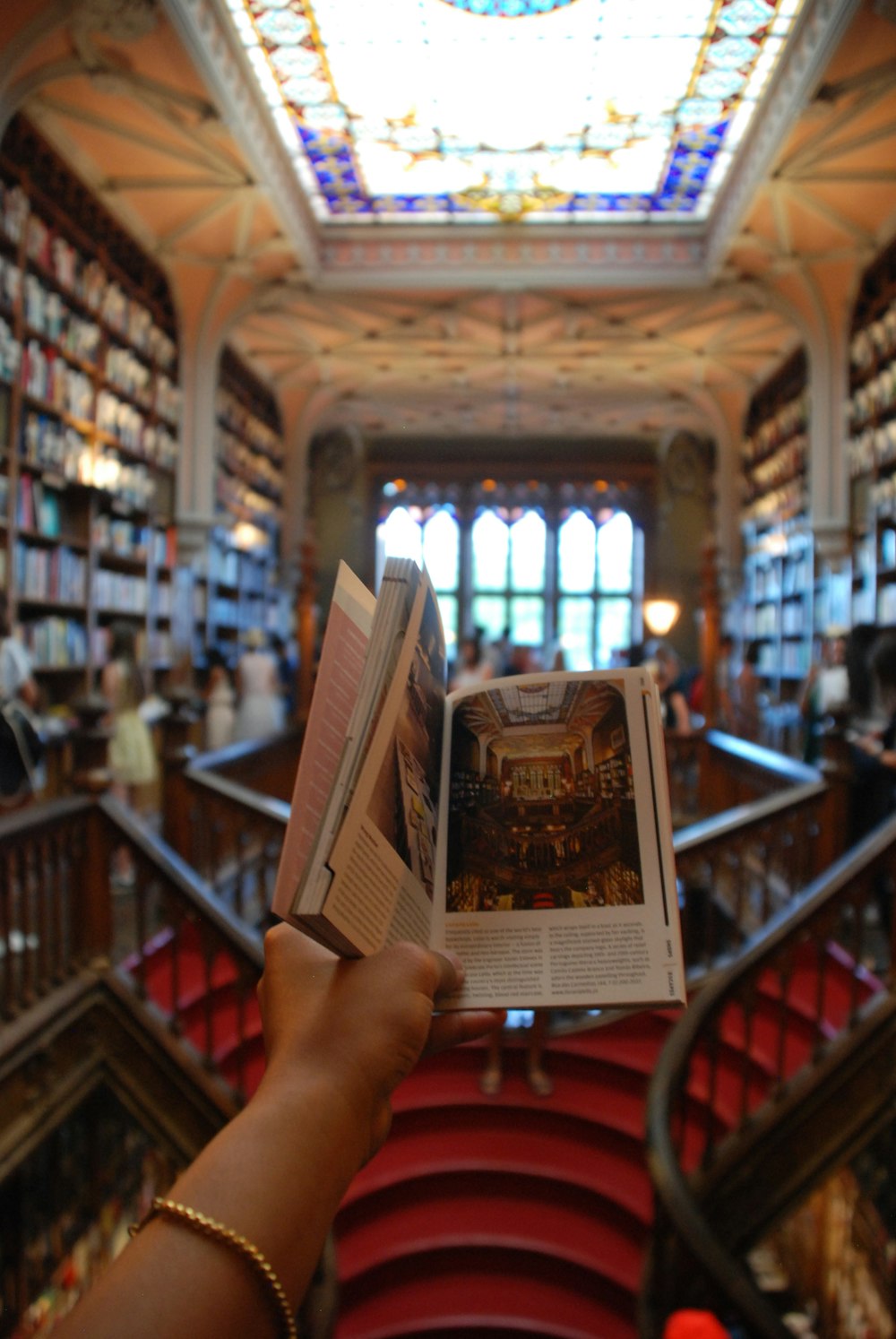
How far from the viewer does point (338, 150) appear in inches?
262

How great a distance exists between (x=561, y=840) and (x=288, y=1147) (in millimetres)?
414

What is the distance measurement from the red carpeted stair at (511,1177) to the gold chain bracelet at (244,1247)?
9.53 ft

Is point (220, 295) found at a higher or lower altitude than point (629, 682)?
higher

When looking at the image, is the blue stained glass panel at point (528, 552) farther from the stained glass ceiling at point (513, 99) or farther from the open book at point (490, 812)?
the open book at point (490, 812)

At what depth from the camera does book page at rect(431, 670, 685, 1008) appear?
2.89 ft

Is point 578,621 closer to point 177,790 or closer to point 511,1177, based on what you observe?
point 177,790

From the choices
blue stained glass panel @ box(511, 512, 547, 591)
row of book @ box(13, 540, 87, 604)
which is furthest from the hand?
blue stained glass panel @ box(511, 512, 547, 591)

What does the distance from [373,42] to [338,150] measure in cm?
140

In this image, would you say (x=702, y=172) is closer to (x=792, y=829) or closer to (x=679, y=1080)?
(x=792, y=829)

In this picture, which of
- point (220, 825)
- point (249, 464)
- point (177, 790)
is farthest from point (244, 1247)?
point (249, 464)

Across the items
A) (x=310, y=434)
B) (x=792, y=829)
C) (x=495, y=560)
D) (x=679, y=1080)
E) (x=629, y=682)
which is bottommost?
(x=679, y=1080)

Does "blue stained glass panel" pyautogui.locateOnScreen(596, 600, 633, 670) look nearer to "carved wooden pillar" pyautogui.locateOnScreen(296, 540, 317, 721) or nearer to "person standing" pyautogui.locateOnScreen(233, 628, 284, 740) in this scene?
"carved wooden pillar" pyautogui.locateOnScreen(296, 540, 317, 721)

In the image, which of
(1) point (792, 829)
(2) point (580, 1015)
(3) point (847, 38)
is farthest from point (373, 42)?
(2) point (580, 1015)

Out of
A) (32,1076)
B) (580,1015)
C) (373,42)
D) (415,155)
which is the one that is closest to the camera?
(32,1076)
